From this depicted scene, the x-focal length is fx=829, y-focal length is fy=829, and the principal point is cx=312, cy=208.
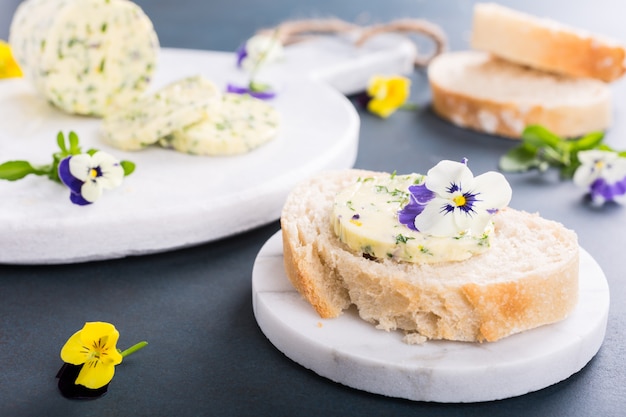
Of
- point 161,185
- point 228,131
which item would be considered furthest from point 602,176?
point 161,185

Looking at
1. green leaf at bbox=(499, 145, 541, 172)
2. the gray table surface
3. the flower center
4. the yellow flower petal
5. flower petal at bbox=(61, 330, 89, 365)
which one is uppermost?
the flower center

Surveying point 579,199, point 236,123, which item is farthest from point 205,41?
point 579,199

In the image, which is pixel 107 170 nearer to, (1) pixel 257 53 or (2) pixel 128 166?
(2) pixel 128 166

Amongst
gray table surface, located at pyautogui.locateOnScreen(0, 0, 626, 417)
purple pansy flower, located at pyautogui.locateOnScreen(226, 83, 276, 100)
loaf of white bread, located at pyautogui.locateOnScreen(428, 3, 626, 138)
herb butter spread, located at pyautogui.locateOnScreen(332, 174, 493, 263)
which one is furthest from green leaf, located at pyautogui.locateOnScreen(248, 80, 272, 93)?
herb butter spread, located at pyautogui.locateOnScreen(332, 174, 493, 263)

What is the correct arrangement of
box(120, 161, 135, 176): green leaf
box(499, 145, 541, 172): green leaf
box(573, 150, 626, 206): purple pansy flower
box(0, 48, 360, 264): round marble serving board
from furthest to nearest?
box(499, 145, 541, 172): green leaf → box(573, 150, 626, 206): purple pansy flower → box(120, 161, 135, 176): green leaf → box(0, 48, 360, 264): round marble serving board

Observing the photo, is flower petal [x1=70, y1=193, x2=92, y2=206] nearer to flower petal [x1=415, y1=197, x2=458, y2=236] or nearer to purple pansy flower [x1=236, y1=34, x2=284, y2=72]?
flower petal [x1=415, y1=197, x2=458, y2=236]

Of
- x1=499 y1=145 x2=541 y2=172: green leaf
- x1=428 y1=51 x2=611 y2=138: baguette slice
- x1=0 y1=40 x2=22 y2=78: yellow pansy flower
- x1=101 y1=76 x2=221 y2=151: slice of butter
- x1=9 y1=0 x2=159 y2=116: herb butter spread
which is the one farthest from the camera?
x1=0 y1=40 x2=22 y2=78: yellow pansy flower

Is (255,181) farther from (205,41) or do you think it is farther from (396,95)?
(205,41)

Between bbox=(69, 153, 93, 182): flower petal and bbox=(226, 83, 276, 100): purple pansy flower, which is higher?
bbox=(69, 153, 93, 182): flower petal
